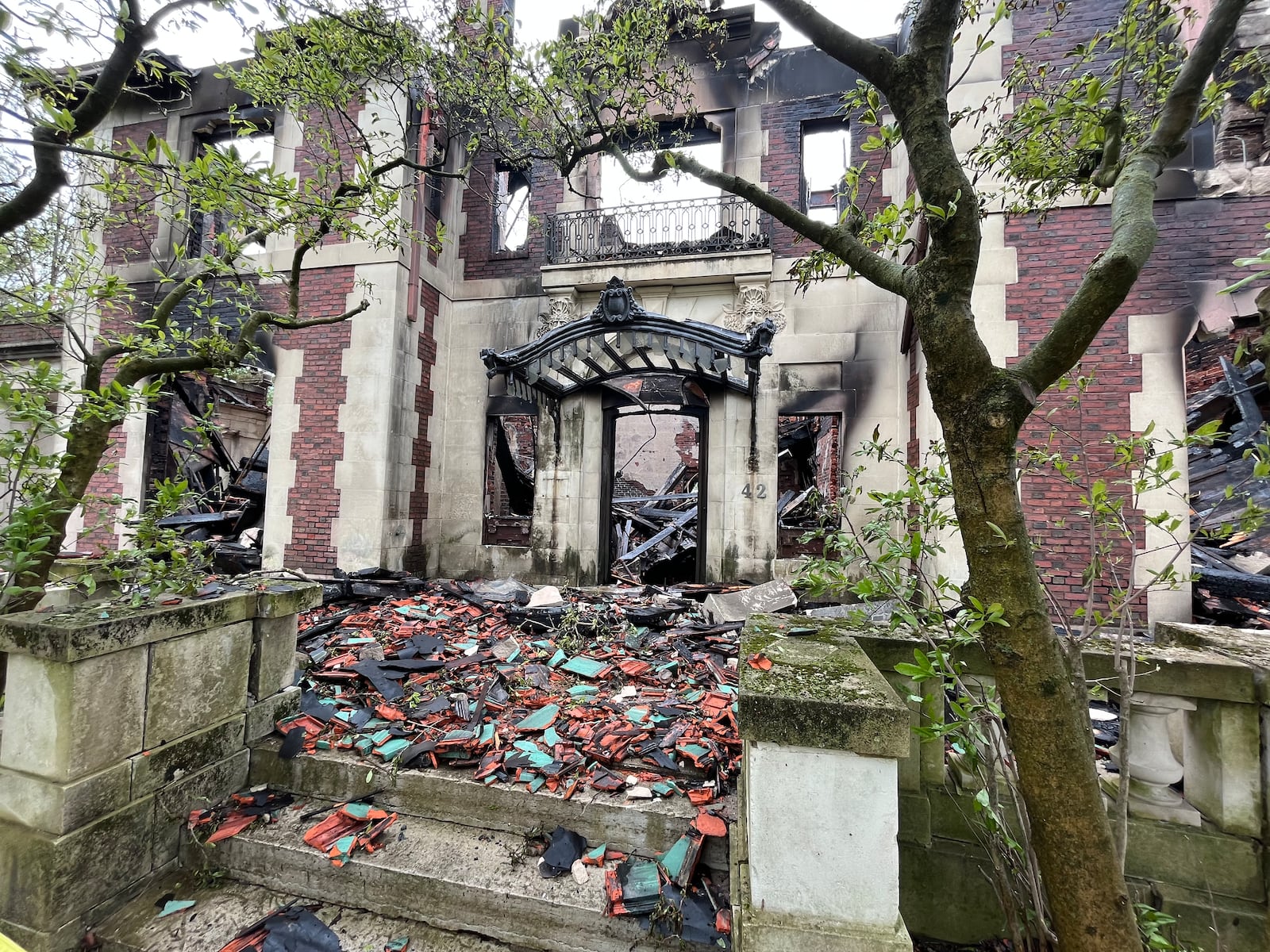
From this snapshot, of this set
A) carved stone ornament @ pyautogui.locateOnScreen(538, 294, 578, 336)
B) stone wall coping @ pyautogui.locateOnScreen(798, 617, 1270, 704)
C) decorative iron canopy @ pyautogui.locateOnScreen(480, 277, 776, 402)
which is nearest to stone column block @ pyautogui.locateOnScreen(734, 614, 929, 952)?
stone wall coping @ pyautogui.locateOnScreen(798, 617, 1270, 704)

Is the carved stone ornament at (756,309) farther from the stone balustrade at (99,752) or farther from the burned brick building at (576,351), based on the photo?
the stone balustrade at (99,752)

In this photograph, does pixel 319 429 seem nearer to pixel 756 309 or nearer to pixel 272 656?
pixel 272 656

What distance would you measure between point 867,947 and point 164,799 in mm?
3455

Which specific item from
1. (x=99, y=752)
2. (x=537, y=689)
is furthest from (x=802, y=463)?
(x=99, y=752)

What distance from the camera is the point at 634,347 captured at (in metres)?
6.59

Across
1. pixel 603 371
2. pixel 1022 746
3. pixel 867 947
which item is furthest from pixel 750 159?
pixel 867 947

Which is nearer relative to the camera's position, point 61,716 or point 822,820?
point 822,820

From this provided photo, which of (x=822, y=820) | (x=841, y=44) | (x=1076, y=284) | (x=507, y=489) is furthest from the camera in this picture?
(x=507, y=489)

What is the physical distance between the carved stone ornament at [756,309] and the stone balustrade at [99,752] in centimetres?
704

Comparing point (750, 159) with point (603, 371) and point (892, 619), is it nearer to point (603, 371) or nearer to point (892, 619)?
point (603, 371)

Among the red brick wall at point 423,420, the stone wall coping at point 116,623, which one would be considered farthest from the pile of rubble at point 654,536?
the stone wall coping at point 116,623

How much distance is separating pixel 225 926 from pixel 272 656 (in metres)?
1.44

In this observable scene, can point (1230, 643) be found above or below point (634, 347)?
below

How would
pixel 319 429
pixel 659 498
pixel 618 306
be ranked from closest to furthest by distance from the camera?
pixel 618 306 → pixel 319 429 → pixel 659 498
